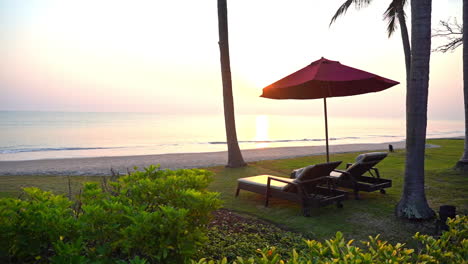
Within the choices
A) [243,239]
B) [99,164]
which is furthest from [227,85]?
[243,239]

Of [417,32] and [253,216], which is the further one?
[253,216]

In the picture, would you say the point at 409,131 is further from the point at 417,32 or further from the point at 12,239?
the point at 12,239

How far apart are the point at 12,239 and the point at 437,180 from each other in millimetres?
9446

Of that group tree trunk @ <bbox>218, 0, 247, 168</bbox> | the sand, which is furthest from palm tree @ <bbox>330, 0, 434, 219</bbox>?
the sand

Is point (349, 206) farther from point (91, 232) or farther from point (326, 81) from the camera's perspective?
point (91, 232)

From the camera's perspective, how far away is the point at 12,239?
227cm

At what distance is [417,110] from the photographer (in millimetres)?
5215

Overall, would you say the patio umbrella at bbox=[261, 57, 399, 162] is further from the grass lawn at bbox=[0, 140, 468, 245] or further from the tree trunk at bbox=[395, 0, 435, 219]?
the grass lawn at bbox=[0, 140, 468, 245]

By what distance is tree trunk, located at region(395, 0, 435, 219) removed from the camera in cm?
516

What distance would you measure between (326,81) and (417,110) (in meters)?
2.69

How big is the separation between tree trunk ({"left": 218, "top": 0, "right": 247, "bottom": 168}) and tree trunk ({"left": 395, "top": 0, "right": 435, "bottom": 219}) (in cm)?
726

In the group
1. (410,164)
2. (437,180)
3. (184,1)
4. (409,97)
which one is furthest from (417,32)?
(184,1)

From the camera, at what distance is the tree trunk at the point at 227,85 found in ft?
39.5

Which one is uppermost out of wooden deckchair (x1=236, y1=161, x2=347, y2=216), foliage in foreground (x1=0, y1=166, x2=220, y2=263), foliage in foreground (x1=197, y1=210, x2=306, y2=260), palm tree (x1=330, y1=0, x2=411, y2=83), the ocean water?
palm tree (x1=330, y1=0, x2=411, y2=83)
